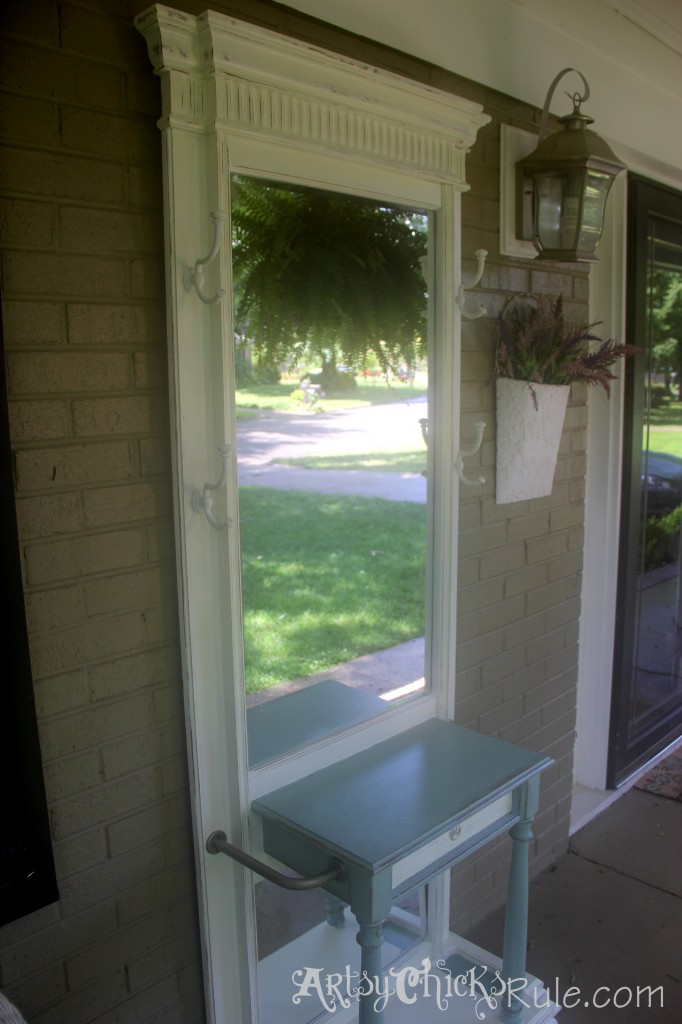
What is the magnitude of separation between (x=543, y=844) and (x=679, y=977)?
53cm

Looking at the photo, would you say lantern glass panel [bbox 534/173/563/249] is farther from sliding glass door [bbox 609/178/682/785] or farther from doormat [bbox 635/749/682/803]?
doormat [bbox 635/749/682/803]

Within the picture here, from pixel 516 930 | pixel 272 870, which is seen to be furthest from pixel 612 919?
pixel 272 870

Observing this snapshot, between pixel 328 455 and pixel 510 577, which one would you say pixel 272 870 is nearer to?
pixel 328 455

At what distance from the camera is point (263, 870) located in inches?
56.5

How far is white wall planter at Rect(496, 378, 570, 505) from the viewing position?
2.09 metres

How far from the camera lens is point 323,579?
6.02 feet

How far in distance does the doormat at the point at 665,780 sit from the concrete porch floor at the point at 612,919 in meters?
0.14

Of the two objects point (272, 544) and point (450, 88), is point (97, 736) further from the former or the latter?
point (450, 88)

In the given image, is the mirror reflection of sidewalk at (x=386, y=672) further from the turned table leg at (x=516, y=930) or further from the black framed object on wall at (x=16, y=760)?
the black framed object on wall at (x=16, y=760)

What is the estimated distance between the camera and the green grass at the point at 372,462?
5.75ft

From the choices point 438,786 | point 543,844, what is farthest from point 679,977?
point 438,786

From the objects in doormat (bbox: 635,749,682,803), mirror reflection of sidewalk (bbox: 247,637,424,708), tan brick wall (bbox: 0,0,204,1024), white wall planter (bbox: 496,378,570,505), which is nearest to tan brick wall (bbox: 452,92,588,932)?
white wall planter (bbox: 496,378,570,505)

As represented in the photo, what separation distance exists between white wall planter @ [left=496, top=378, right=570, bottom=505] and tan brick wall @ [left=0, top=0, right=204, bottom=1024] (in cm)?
101

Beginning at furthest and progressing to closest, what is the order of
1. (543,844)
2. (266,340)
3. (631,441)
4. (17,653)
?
(631,441)
(543,844)
(266,340)
(17,653)
